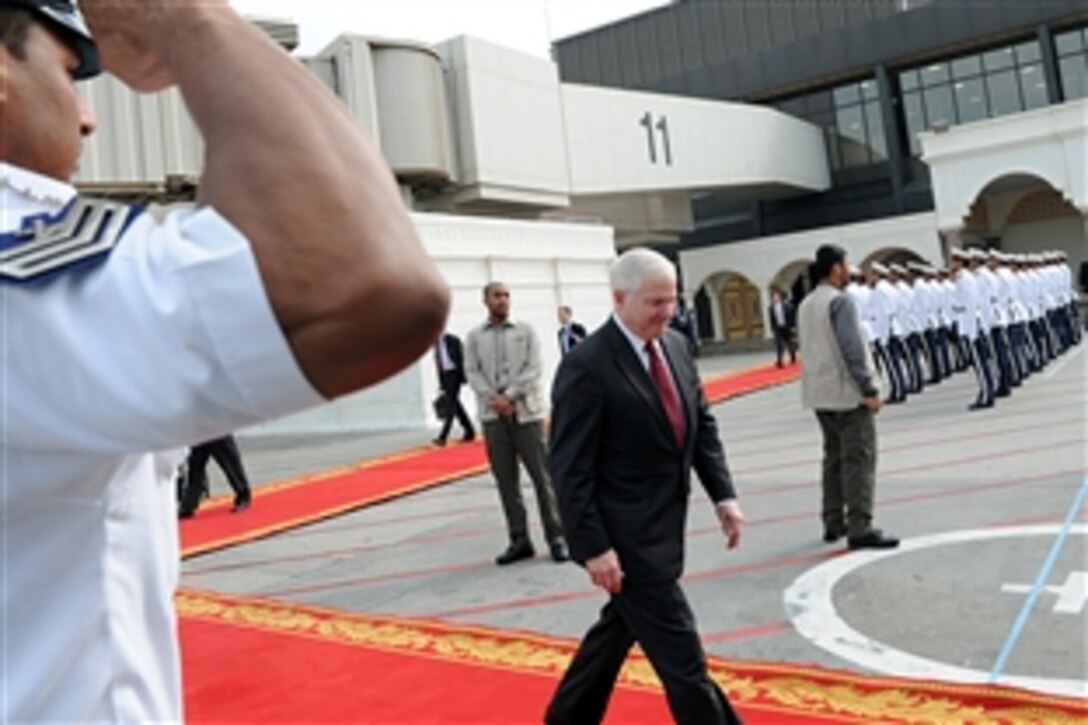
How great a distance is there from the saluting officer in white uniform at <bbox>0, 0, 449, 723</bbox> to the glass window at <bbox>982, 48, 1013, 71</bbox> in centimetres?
3531

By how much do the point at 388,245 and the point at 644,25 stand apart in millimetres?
38466

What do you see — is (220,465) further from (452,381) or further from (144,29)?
(144,29)

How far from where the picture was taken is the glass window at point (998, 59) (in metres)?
30.4

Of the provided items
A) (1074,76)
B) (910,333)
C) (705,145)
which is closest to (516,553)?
(910,333)

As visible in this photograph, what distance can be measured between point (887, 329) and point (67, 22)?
41.5ft

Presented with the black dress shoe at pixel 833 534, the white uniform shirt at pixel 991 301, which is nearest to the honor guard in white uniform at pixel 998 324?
the white uniform shirt at pixel 991 301

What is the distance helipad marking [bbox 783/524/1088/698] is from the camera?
310 cm

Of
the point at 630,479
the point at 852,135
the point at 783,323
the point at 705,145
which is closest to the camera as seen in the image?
the point at 630,479

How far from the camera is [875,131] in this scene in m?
32.0

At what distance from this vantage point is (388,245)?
1.90ft

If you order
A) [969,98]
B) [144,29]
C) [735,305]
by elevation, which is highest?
[969,98]

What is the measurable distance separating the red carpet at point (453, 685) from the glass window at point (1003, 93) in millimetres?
32800

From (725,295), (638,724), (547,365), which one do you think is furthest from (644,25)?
(638,724)

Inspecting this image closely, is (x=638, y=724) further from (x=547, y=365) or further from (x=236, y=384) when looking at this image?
(x=547, y=365)
